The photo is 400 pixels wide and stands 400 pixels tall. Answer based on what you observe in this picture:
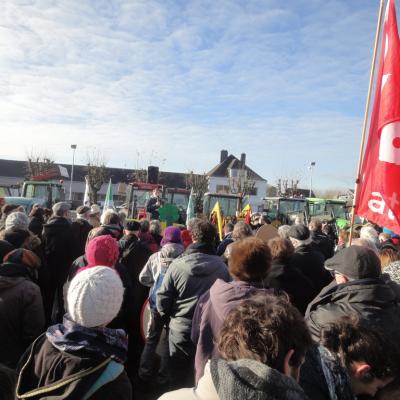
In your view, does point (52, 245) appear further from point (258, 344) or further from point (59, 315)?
point (258, 344)

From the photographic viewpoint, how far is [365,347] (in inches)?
81.3

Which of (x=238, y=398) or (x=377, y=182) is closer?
(x=238, y=398)

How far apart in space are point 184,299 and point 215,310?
85cm

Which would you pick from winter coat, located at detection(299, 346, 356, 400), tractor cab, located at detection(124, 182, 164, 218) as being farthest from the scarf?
tractor cab, located at detection(124, 182, 164, 218)

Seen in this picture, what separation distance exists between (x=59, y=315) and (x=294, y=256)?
2.83 metres

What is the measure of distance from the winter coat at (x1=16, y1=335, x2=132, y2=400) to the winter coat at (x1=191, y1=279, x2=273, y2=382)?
42.9 inches

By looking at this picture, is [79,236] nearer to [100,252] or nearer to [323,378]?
[100,252]

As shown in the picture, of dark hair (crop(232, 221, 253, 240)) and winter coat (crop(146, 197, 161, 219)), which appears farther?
winter coat (crop(146, 197, 161, 219))

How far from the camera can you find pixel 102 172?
177 feet

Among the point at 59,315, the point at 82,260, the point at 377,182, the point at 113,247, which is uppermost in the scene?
the point at 377,182

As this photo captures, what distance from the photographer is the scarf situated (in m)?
2.08

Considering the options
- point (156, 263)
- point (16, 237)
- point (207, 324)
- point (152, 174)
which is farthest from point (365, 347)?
point (152, 174)

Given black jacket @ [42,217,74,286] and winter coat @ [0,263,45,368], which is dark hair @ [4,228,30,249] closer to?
black jacket @ [42,217,74,286]

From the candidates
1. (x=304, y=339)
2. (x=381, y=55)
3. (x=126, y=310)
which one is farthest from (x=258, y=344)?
(x=381, y=55)
